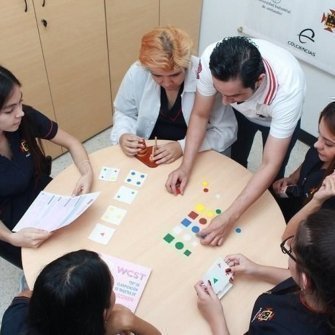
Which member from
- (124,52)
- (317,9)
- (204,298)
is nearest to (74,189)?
(204,298)

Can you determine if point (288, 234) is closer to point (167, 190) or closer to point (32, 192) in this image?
point (167, 190)

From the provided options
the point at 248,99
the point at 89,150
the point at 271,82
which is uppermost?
the point at 271,82

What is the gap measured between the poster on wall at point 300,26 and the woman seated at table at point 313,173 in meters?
1.14

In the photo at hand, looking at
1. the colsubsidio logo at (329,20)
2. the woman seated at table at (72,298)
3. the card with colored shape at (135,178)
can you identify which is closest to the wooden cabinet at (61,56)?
the card with colored shape at (135,178)

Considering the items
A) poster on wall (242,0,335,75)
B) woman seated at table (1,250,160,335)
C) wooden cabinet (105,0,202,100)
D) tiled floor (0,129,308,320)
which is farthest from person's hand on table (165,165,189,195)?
poster on wall (242,0,335,75)

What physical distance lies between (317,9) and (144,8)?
1.18 meters

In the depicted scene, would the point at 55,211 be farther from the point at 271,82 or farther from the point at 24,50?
the point at 24,50

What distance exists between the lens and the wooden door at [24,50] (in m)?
2.00

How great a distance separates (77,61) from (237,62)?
1.44 meters

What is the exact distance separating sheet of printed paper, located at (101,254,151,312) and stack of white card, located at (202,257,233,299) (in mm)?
208

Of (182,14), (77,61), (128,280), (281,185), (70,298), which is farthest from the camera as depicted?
(182,14)

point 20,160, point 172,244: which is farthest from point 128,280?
point 20,160

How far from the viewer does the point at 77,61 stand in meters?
2.49

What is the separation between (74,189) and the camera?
62.2 inches
